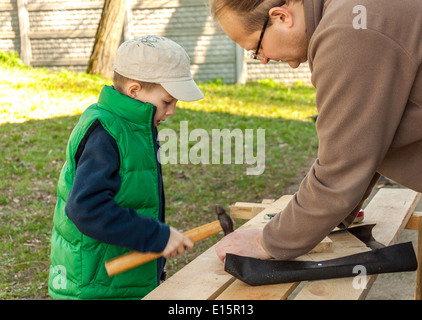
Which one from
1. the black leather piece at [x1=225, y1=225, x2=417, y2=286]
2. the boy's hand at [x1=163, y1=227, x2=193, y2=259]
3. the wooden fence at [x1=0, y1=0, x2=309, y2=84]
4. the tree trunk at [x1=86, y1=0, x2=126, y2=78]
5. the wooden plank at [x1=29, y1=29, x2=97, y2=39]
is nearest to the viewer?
the black leather piece at [x1=225, y1=225, x2=417, y2=286]

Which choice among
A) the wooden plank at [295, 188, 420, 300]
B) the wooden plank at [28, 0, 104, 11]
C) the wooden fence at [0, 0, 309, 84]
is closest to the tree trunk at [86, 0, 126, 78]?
the wooden fence at [0, 0, 309, 84]

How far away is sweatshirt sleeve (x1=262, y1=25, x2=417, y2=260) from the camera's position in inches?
59.4

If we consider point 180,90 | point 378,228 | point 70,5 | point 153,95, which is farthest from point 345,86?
point 70,5

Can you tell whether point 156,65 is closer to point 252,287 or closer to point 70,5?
point 252,287

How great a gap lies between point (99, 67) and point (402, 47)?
365 inches

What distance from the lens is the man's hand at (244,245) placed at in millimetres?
1906

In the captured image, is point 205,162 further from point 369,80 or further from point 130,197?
point 369,80

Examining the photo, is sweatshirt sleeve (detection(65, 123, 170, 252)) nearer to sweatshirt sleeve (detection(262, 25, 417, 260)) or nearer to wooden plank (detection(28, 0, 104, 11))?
sweatshirt sleeve (detection(262, 25, 417, 260))

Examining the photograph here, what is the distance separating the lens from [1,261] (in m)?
3.96

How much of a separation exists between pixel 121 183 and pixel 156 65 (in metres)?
0.47

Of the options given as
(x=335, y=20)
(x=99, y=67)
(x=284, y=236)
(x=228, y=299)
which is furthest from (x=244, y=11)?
(x=99, y=67)

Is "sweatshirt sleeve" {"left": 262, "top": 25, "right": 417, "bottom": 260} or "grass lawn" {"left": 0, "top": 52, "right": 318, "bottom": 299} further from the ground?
"sweatshirt sleeve" {"left": 262, "top": 25, "right": 417, "bottom": 260}

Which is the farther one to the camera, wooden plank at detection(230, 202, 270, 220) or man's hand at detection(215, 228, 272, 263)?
wooden plank at detection(230, 202, 270, 220)

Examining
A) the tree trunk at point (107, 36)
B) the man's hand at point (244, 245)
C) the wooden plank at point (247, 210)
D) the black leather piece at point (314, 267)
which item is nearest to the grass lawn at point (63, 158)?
the tree trunk at point (107, 36)
